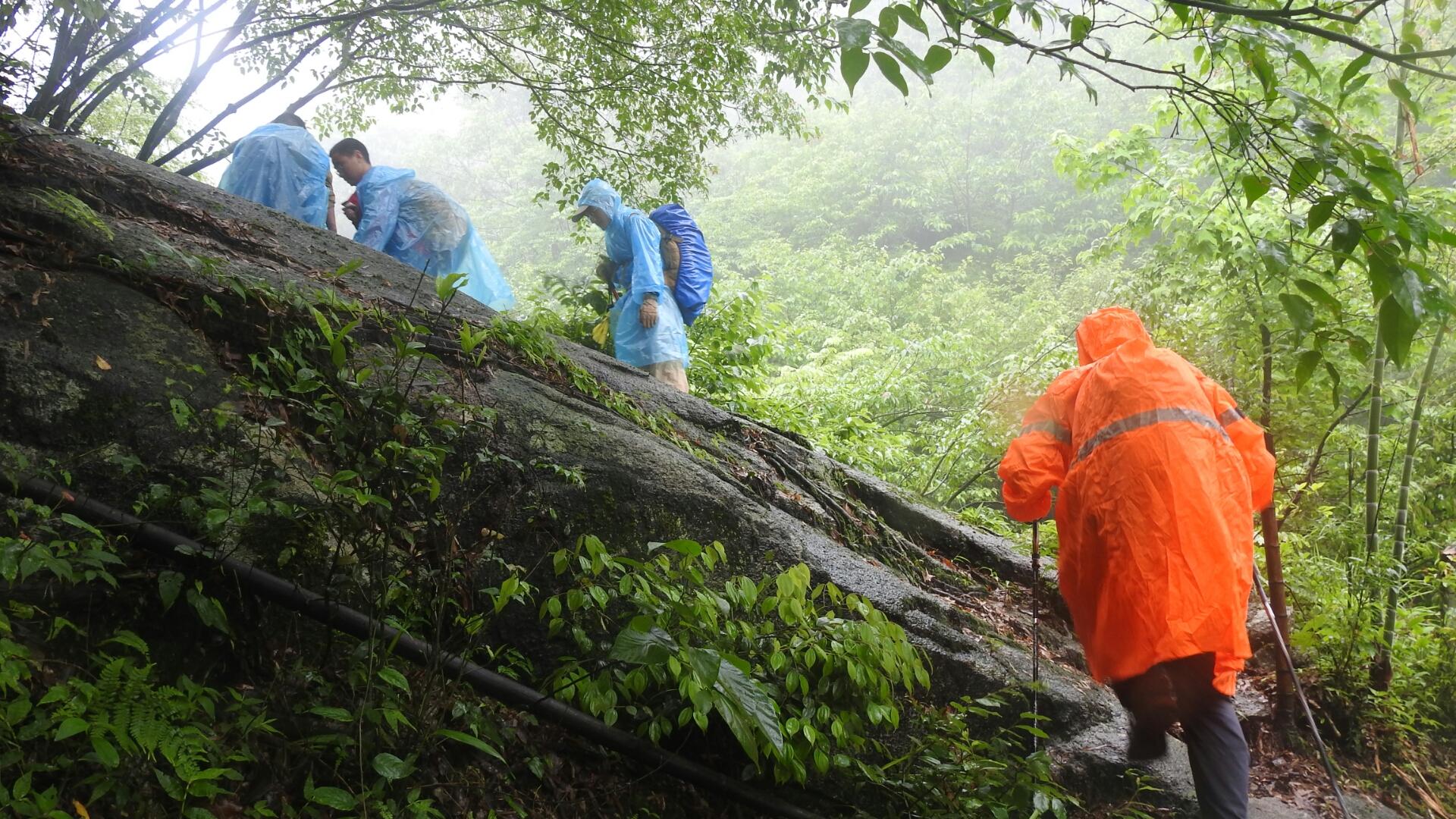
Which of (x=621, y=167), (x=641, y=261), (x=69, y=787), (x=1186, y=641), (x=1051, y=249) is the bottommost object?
(x=69, y=787)

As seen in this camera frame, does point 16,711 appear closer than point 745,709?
Yes

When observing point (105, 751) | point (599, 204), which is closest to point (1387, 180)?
point (105, 751)

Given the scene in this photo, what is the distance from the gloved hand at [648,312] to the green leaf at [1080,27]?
185 inches

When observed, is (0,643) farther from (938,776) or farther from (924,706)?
(924,706)

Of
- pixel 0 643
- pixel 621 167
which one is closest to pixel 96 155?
pixel 0 643

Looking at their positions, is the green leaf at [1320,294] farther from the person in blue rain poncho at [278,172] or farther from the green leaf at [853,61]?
the person in blue rain poncho at [278,172]

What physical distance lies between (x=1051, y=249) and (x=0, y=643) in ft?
86.7

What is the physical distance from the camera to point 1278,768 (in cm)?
406

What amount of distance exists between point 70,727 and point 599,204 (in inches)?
206

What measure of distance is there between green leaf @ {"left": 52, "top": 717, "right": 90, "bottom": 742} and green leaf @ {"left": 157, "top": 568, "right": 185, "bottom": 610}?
41 centimetres

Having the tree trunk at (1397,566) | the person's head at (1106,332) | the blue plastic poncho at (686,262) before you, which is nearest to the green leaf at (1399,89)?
the person's head at (1106,332)

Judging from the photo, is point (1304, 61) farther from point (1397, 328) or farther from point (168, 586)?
point (168, 586)

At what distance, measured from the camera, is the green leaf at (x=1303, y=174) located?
60.7 inches

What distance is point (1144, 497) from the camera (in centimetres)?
290
